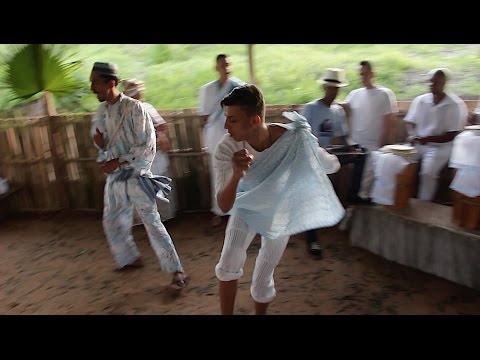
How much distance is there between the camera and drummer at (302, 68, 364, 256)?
4188 millimetres

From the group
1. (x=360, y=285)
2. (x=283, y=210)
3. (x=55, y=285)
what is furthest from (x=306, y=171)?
(x=55, y=285)

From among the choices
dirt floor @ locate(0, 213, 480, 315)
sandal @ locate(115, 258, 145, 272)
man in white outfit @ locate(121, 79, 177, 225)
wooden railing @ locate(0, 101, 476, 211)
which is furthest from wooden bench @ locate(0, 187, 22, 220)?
sandal @ locate(115, 258, 145, 272)

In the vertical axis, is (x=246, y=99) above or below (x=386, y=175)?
above

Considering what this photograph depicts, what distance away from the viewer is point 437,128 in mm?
4441

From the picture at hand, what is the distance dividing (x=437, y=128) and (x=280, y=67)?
9.42 feet

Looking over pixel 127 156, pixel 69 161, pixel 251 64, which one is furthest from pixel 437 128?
pixel 69 161

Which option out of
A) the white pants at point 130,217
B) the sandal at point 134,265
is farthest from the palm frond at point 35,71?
the sandal at point 134,265

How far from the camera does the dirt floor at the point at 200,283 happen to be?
348 cm

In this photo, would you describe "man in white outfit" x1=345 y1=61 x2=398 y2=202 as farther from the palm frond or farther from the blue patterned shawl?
the palm frond

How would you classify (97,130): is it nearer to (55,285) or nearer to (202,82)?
(55,285)

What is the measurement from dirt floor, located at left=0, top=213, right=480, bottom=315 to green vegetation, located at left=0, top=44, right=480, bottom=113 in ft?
6.76

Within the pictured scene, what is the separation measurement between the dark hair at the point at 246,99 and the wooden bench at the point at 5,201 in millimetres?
4171

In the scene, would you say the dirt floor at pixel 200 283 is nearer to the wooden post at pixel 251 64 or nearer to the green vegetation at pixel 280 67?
the wooden post at pixel 251 64

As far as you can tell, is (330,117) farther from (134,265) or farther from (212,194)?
(134,265)
